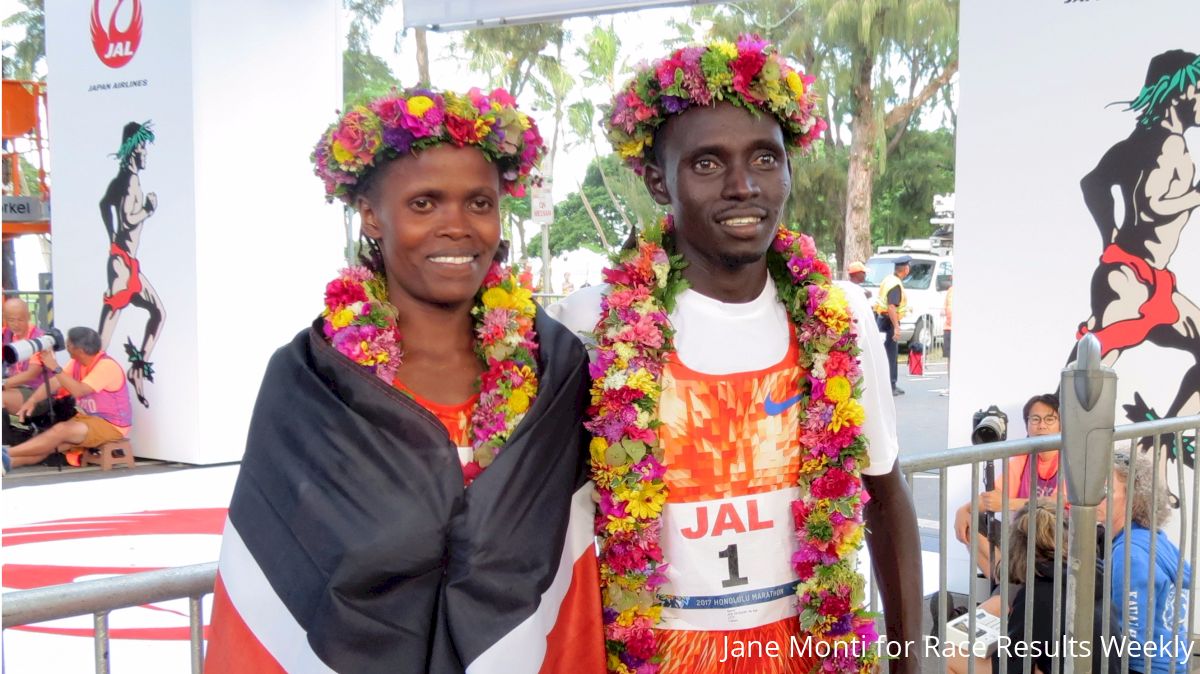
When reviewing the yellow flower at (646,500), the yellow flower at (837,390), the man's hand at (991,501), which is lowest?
the man's hand at (991,501)

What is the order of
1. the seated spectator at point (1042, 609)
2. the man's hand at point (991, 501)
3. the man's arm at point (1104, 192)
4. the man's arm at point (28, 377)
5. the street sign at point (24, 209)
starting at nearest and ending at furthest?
the seated spectator at point (1042, 609)
the man's hand at point (991, 501)
the man's arm at point (1104, 192)
the man's arm at point (28, 377)
the street sign at point (24, 209)

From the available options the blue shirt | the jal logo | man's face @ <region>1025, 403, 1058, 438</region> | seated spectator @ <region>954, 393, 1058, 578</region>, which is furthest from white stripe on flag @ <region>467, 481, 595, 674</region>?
the jal logo

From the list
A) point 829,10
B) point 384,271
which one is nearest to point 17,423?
point 384,271

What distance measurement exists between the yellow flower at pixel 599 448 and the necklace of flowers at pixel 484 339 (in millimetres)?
172

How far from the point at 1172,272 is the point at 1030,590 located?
237 cm

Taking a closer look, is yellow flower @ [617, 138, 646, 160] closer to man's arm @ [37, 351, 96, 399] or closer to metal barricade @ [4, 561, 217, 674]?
metal barricade @ [4, 561, 217, 674]

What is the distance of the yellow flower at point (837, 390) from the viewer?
212cm

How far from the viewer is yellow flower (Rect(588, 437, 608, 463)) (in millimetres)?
1970

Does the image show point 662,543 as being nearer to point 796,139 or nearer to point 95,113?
point 796,139

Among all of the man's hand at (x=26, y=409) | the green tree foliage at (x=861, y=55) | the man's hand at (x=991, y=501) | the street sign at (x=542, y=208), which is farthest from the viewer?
the green tree foliage at (x=861, y=55)

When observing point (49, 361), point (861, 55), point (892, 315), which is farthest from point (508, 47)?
point (49, 361)

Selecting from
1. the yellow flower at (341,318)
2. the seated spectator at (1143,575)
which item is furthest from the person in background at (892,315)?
the yellow flower at (341,318)

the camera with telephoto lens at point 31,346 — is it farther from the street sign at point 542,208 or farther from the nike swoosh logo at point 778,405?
the nike swoosh logo at point 778,405

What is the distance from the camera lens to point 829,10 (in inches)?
942
